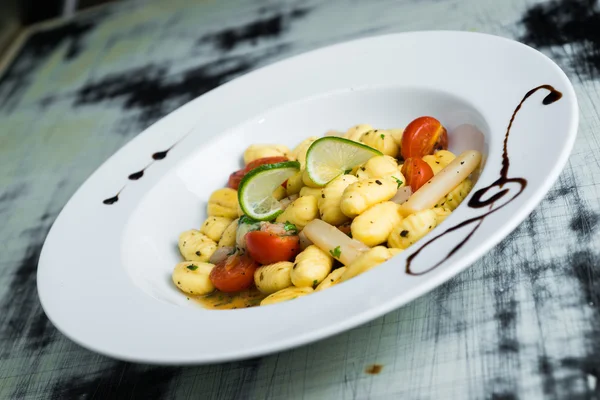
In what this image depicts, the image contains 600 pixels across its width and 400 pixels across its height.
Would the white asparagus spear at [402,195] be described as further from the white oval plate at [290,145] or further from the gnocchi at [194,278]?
the gnocchi at [194,278]

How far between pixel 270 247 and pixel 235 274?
105 mm

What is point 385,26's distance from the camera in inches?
98.3

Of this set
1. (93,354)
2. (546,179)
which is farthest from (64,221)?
(546,179)

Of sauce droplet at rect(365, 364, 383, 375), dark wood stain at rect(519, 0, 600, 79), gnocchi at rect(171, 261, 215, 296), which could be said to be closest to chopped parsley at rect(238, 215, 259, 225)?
gnocchi at rect(171, 261, 215, 296)

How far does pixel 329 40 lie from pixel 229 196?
1.04m

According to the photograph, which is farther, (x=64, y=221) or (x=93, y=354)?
(x=64, y=221)

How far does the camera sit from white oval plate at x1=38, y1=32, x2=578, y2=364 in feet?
3.66

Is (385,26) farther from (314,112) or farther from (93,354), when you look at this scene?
(93,354)

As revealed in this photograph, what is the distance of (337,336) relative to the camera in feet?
4.30

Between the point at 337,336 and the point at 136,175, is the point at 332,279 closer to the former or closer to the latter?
the point at 337,336

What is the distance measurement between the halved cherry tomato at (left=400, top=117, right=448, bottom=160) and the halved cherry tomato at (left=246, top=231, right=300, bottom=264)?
365mm

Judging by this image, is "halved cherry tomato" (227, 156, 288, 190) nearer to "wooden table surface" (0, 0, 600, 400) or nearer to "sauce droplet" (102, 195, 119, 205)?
"sauce droplet" (102, 195, 119, 205)

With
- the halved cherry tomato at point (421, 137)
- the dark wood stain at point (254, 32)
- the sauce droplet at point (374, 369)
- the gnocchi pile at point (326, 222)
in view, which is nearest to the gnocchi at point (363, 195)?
the gnocchi pile at point (326, 222)

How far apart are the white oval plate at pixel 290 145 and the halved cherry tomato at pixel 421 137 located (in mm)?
62
